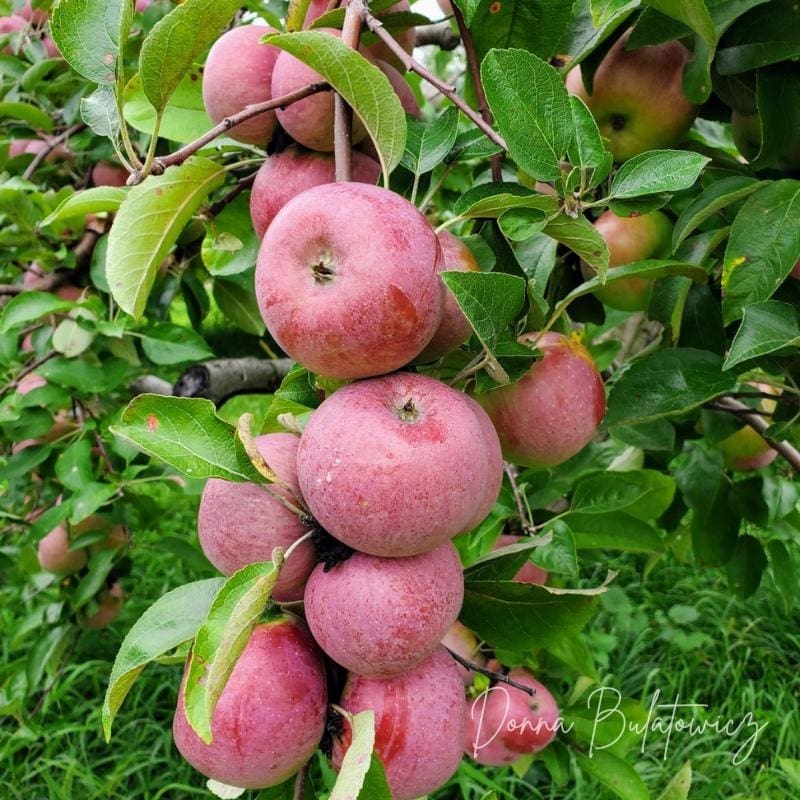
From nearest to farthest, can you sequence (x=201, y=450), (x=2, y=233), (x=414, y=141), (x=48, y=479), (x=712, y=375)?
(x=201, y=450), (x=414, y=141), (x=712, y=375), (x=2, y=233), (x=48, y=479)

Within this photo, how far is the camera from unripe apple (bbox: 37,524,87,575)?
5.78 feet

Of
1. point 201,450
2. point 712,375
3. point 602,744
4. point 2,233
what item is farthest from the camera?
point 2,233

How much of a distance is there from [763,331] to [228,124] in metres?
0.52

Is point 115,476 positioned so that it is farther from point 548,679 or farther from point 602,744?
point 602,744

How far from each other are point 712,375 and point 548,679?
2.29 feet

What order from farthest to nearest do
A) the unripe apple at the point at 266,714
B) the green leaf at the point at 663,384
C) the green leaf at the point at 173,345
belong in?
the green leaf at the point at 173,345 → the green leaf at the point at 663,384 → the unripe apple at the point at 266,714

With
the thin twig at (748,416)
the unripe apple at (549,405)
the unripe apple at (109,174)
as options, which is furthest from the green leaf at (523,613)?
the unripe apple at (109,174)

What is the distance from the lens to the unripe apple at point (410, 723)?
69 cm

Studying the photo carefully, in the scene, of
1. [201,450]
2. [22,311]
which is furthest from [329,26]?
[22,311]

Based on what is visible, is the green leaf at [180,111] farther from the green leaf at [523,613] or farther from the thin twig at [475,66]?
the green leaf at [523,613]

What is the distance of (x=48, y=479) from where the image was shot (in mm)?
1757

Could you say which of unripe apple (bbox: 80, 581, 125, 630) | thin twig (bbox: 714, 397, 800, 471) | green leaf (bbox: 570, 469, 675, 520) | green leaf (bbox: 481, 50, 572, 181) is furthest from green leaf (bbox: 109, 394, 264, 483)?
unripe apple (bbox: 80, 581, 125, 630)

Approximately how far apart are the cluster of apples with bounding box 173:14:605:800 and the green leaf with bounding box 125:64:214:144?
0.85ft

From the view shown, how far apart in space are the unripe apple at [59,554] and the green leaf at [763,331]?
144 centimetres
